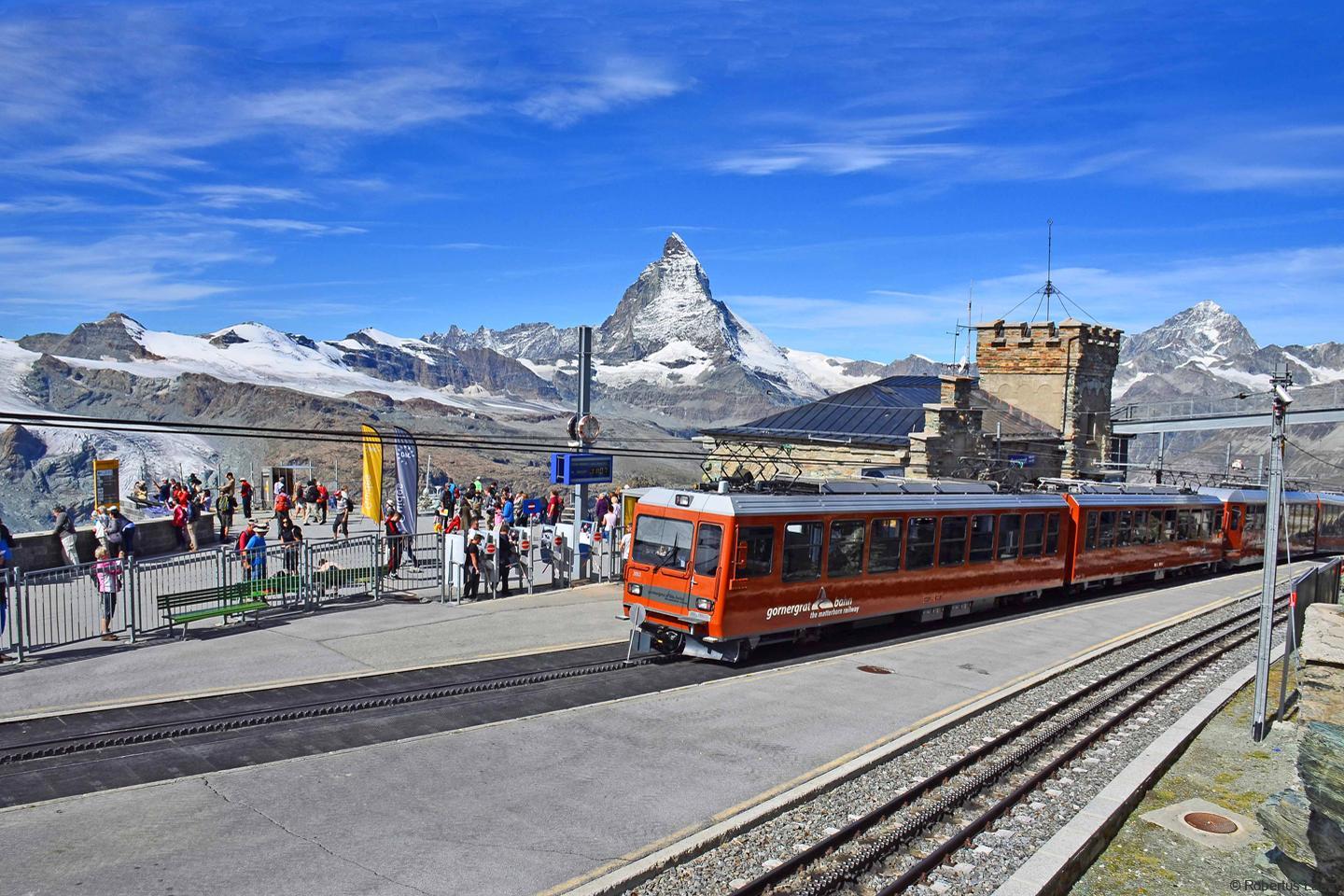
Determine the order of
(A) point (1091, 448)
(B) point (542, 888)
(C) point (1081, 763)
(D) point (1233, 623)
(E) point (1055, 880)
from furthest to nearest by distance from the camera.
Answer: (A) point (1091, 448)
(D) point (1233, 623)
(C) point (1081, 763)
(E) point (1055, 880)
(B) point (542, 888)

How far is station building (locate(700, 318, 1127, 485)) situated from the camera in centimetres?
3331

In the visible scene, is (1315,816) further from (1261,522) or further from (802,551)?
(1261,522)

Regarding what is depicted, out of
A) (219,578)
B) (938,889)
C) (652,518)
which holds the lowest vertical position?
(938,889)

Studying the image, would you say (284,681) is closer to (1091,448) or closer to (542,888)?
(542,888)

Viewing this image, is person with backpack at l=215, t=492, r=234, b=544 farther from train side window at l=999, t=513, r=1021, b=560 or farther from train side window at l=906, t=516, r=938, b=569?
train side window at l=999, t=513, r=1021, b=560

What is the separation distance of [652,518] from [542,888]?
8961mm

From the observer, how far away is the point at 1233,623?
922 inches

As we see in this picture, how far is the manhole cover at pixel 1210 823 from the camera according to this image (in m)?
10.5

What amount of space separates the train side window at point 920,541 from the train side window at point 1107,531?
8.42 m

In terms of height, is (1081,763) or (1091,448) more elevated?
(1091,448)

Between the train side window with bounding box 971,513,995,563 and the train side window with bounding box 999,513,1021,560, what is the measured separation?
15.9 inches

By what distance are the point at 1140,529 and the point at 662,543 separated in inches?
689

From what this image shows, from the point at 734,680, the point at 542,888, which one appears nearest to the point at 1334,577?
the point at 734,680

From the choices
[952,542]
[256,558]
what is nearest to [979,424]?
[952,542]
